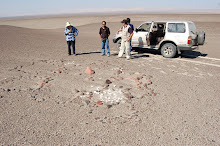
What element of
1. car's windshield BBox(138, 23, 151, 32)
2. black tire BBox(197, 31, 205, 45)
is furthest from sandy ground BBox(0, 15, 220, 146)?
car's windshield BBox(138, 23, 151, 32)

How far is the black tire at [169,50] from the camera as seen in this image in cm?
897

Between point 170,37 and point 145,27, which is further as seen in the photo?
point 145,27

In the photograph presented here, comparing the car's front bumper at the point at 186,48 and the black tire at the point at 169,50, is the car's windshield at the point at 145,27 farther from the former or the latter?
the car's front bumper at the point at 186,48

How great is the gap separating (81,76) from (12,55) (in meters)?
5.02

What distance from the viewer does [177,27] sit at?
8812mm

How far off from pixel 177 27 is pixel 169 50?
117 cm

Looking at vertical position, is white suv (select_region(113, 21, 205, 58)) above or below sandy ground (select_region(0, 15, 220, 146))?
above

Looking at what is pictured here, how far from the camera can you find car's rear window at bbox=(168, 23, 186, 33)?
28.2ft

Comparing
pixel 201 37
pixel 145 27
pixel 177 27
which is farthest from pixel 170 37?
pixel 145 27

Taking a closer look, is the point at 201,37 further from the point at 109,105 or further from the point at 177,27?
the point at 109,105

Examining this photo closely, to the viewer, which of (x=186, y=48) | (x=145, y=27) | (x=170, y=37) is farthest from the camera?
(x=145, y=27)

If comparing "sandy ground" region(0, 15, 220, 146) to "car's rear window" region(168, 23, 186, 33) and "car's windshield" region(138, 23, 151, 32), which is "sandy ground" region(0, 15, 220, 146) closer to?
"car's rear window" region(168, 23, 186, 33)

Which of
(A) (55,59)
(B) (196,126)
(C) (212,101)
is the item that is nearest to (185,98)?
(C) (212,101)

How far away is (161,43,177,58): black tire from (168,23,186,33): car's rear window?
0.71m
